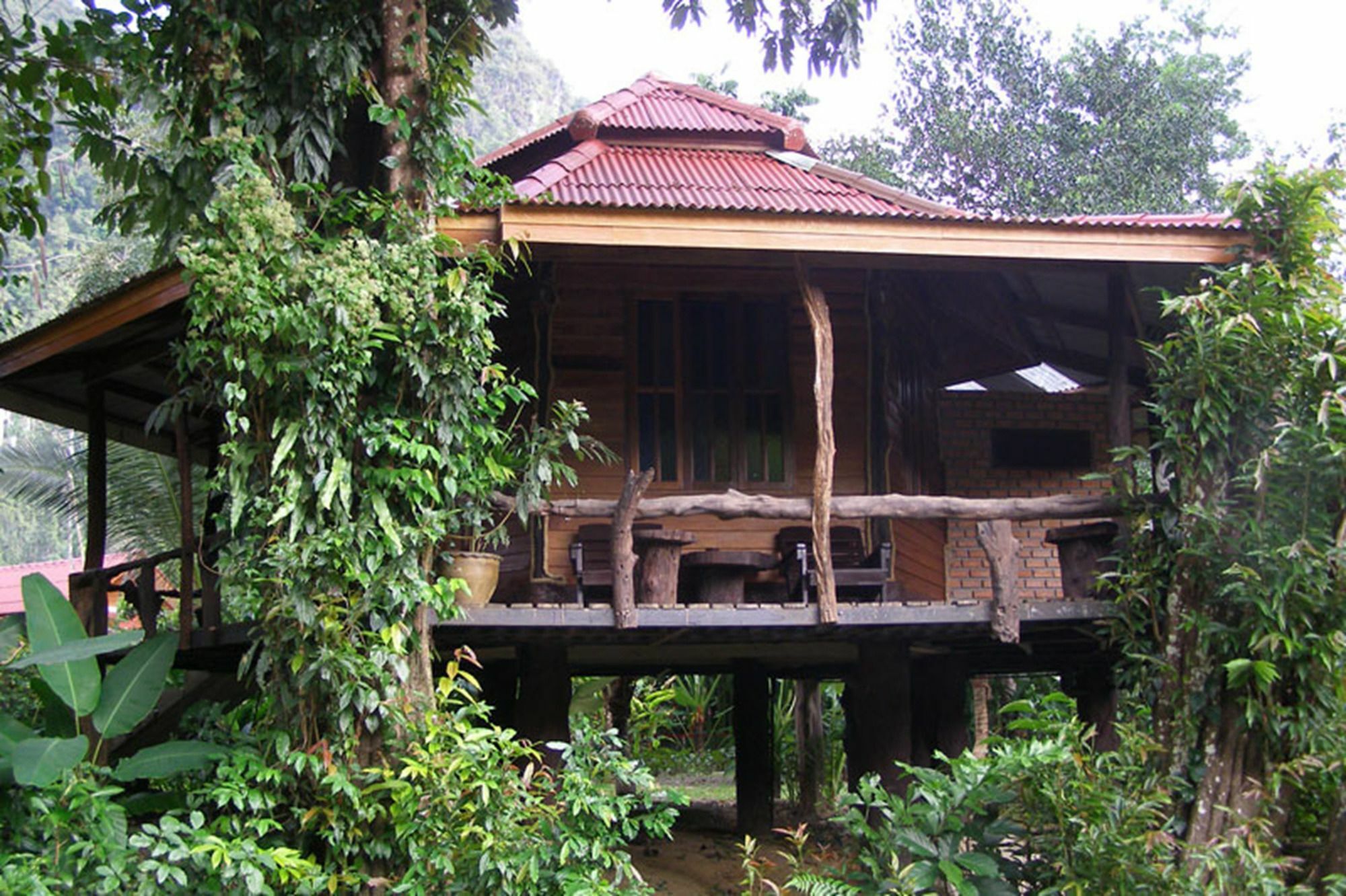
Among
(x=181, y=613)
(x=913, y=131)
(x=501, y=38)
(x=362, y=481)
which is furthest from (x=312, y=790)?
(x=501, y=38)

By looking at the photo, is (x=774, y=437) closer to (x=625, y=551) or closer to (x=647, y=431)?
(x=647, y=431)

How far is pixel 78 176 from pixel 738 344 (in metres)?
45.2

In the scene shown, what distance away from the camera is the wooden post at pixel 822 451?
7957 millimetres

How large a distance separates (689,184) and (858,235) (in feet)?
6.04

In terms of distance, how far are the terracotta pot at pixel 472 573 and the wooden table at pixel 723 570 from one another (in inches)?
51.6

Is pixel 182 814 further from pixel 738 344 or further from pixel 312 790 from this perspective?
pixel 738 344

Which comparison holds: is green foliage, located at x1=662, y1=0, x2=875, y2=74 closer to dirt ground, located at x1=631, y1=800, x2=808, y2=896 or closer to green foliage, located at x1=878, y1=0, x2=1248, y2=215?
dirt ground, located at x1=631, y1=800, x2=808, y2=896

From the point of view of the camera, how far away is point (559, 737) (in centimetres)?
923

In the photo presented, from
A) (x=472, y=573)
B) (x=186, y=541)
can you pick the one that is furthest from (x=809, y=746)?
(x=472, y=573)

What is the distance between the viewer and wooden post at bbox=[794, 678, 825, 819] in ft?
51.8

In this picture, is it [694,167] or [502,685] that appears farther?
[502,685]

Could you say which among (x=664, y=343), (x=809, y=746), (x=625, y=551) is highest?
(x=664, y=343)

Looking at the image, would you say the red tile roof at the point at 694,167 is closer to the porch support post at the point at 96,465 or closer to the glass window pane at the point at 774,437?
the glass window pane at the point at 774,437

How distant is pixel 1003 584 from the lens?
8.13 metres
